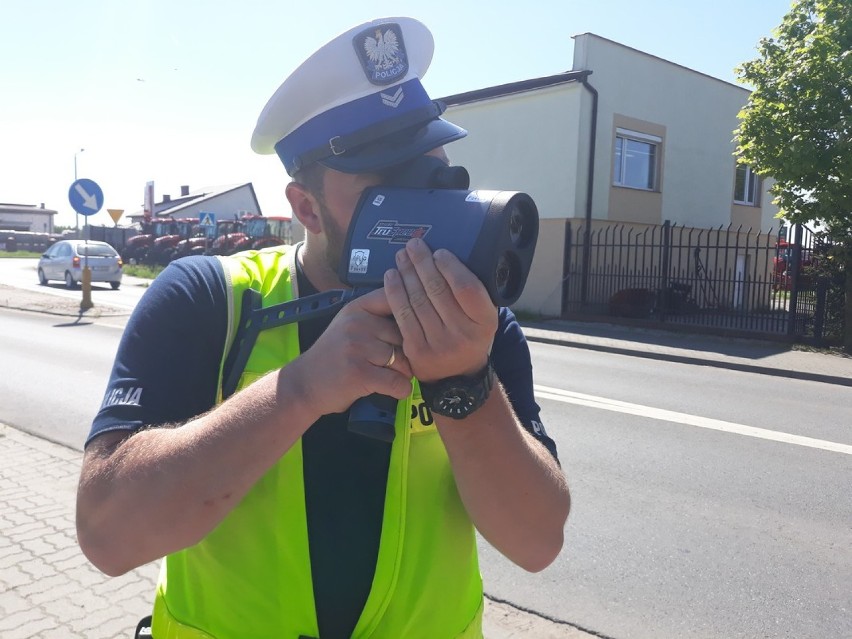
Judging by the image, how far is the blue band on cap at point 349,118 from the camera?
1.33 metres

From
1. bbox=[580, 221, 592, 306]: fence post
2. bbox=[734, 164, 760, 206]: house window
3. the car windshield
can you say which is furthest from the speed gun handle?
the car windshield

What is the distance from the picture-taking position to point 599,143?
683 inches

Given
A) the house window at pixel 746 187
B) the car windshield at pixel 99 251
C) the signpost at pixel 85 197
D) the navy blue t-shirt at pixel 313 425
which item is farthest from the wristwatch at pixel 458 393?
the car windshield at pixel 99 251

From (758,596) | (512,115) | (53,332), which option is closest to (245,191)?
(512,115)

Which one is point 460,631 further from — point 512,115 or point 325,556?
point 512,115

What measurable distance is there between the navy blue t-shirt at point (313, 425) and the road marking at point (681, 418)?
6.14 m

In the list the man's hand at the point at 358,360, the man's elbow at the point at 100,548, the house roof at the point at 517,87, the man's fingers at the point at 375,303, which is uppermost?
the house roof at the point at 517,87

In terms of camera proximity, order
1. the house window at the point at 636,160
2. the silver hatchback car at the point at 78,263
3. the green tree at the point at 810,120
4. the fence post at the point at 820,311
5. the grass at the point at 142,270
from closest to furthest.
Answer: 1. the green tree at the point at 810,120
2. the fence post at the point at 820,311
3. the house window at the point at 636,160
4. the silver hatchback car at the point at 78,263
5. the grass at the point at 142,270

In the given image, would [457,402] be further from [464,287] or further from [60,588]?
[60,588]

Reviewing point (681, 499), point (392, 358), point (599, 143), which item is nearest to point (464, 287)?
point (392, 358)

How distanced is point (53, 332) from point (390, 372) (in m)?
13.1

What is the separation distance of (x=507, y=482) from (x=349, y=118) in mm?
A: 696

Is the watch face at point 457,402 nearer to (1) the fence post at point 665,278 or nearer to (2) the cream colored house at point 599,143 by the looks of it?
(1) the fence post at point 665,278

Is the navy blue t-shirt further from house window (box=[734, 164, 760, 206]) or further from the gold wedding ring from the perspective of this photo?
house window (box=[734, 164, 760, 206])
